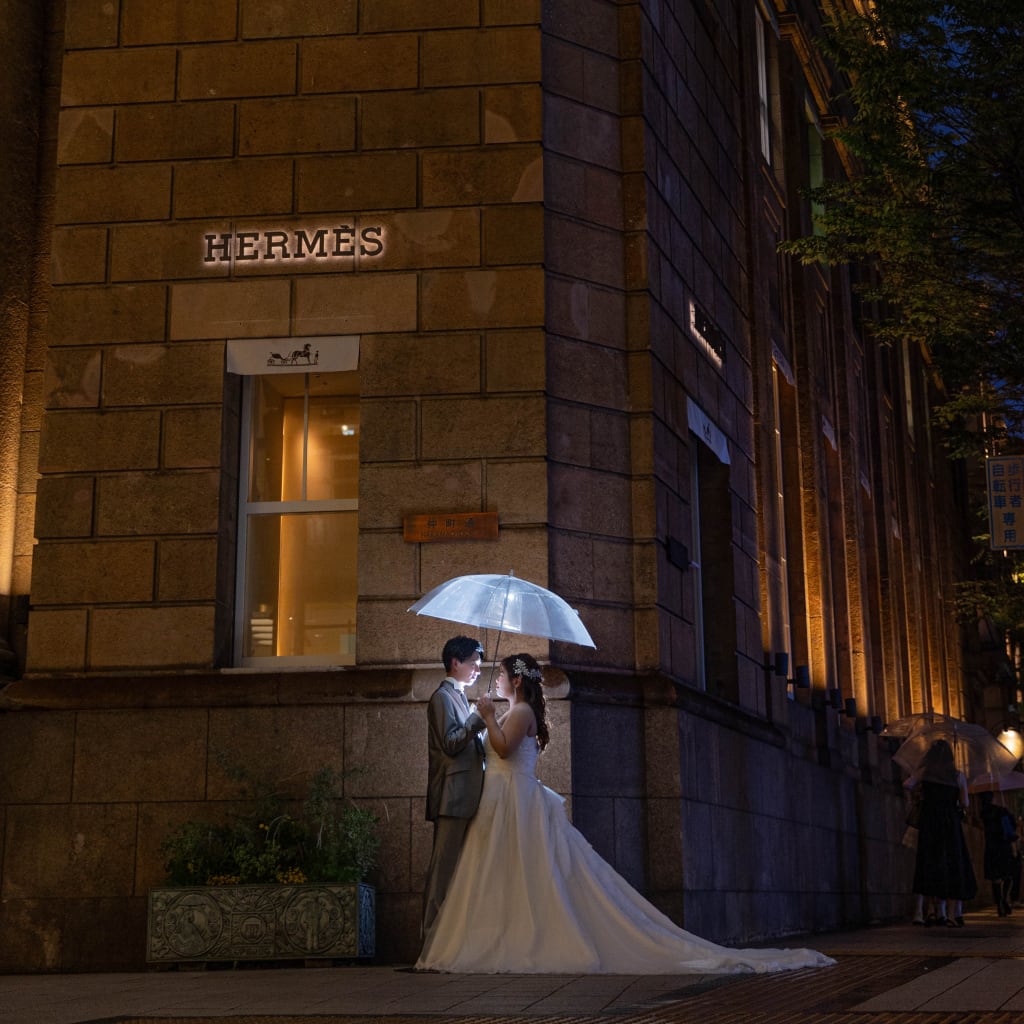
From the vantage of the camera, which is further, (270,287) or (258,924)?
(270,287)

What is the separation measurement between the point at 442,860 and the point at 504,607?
1.83 m

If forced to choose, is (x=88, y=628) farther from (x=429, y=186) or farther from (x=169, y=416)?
(x=429, y=186)

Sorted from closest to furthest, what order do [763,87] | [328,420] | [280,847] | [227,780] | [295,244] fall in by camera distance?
1. [280,847]
2. [227,780]
3. [295,244]
4. [328,420]
5. [763,87]

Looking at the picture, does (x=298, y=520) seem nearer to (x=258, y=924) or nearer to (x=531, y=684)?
(x=531, y=684)

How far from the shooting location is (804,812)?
20.2m

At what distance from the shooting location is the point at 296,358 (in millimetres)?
13820

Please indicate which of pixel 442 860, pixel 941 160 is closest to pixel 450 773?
pixel 442 860

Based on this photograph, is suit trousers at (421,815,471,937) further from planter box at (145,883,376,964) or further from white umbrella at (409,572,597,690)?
white umbrella at (409,572,597,690)

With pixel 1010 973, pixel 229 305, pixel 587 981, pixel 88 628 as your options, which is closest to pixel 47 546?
pixel 88 628

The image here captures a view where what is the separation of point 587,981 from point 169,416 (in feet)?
21.1

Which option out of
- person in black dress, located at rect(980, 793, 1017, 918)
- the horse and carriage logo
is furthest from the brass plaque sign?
person in black dress, located at rect(980, 793, 1017, 918)

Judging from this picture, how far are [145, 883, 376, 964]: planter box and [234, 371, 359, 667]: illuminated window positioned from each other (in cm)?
248

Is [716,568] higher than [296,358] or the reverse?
the reverse

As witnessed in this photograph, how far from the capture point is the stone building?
1291cm
